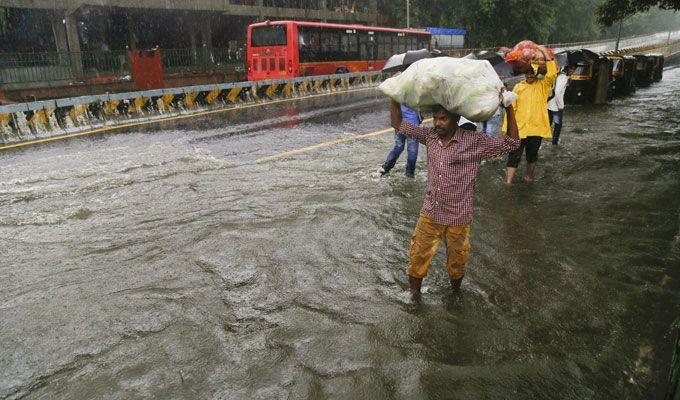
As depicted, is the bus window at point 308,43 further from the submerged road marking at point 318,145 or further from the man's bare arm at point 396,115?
the man's bare arm at point 396,115

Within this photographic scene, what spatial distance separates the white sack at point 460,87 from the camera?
2816mm

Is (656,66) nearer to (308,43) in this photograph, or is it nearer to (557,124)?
(308,43)

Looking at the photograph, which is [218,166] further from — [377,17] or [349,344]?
[377,17]

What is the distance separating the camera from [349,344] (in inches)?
120

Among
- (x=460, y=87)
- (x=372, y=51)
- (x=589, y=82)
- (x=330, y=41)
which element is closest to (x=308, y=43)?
(x=330, y=41)

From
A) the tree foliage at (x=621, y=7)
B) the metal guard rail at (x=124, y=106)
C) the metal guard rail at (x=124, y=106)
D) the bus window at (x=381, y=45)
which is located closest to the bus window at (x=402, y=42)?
the bus window at (x=381, y=45)

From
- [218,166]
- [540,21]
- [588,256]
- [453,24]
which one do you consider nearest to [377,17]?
[453,24]

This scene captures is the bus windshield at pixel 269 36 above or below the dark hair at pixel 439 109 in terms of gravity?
above

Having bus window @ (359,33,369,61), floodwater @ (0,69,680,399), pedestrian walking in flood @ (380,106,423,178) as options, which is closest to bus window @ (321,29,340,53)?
bus window @ (359,33,369,61)

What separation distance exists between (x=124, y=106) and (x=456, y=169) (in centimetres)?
1149

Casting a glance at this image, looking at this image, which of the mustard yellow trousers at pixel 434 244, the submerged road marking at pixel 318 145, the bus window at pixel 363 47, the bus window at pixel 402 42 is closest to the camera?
the mustard yellow trousers at pixel 434 244

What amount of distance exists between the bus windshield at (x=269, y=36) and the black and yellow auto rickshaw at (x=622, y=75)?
12.3 meters

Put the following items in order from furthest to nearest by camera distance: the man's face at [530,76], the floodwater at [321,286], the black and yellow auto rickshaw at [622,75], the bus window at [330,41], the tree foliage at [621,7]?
1. the bus window at [330,41]
2. the tree foliage at [621,7]
3. the black and yellow auto rickshaw at [622,75]
4. the man's face at [530,76]
5. the floodwater at [321,286]

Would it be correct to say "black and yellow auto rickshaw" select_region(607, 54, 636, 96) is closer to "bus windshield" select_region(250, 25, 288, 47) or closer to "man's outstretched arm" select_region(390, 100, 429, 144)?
"bus windshield" select_region(250, 25, 288, 47)
